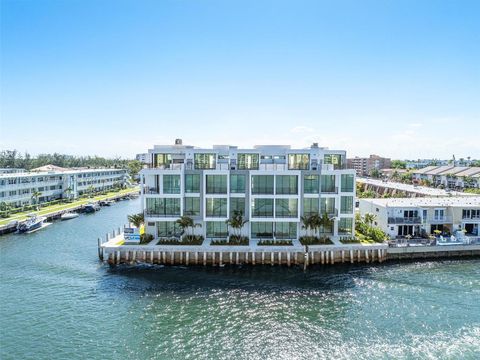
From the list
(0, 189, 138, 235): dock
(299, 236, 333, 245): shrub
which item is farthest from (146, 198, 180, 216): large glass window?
(0, 189, 138, 235): dock

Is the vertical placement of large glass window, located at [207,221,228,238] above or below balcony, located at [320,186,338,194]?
below

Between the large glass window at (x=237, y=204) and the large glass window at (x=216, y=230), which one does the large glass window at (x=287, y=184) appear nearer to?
the large glass window at (x=237, y=204)

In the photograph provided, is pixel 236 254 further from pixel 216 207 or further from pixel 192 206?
pixel 192 206

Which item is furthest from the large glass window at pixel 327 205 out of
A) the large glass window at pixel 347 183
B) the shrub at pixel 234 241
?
the shrub at pixel 234 241

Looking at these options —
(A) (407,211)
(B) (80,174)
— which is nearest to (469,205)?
(A) (407,211)

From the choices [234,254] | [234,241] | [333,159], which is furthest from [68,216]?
[333,159]

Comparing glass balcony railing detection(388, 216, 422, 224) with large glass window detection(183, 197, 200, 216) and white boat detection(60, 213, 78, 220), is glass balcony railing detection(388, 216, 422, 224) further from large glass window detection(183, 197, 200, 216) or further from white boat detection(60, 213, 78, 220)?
white boat detection(60, 213, 78, 220)
